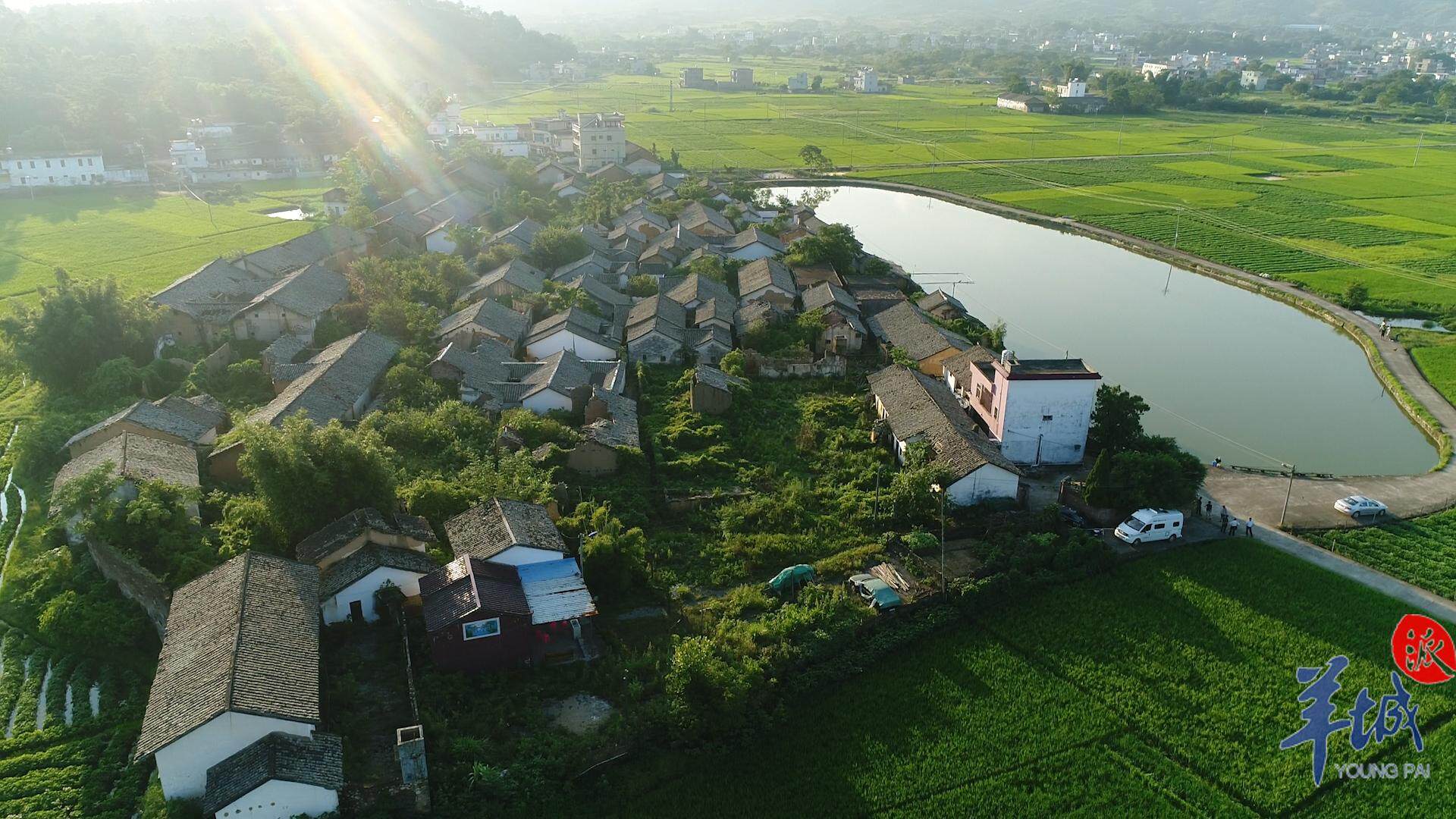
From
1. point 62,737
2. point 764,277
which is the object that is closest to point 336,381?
point 62,737

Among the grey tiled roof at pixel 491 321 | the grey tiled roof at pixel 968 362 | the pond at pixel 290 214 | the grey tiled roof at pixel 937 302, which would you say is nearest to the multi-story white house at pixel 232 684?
the grey tiled roof at pixel 491 321

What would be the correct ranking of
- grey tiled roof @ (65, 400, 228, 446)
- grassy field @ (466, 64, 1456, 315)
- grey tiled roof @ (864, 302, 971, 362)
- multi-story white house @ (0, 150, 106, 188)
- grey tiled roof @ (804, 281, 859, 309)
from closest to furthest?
grey tiled roof @ (65, 400, 228, 446), grey tiled roof @ (864, 302, 971, 362), grey tiled roof @ (804, 281, 859, 309), grassy field @ (466, 64, 1456, 315), multi-story white house @ (0, 150, 106, 188)

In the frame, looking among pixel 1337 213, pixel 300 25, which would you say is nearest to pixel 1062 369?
pixel 1337 213

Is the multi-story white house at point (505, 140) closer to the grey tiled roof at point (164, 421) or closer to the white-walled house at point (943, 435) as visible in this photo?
the grey tiled roof at point (164, 421)

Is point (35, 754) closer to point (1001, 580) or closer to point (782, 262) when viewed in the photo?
point (1001, 580)

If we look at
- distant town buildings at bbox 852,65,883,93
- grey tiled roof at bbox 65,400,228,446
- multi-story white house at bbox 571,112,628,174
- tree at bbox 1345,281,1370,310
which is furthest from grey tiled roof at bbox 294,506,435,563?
distant town buildings at bbox 852,65,883,93

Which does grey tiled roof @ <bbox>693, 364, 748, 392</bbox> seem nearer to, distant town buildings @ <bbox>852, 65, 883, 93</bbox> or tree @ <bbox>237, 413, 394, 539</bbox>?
tree @ <bbox>237, 413, 394, 539</bbox>
